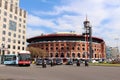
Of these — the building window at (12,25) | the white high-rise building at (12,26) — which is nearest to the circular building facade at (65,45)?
the white high-rise building at (12,26)

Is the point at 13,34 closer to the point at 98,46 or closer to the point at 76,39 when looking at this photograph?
the point at 76,39

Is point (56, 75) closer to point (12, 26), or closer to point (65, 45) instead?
point (12, 26)

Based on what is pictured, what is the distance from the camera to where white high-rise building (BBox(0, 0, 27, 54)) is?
10425 centimetres

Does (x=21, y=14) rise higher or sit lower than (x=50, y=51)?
higher

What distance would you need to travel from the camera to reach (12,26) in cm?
11044

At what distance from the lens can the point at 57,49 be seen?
526 ft

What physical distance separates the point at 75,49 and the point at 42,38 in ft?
73.3

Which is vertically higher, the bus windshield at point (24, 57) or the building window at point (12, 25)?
the building window at point (12, 25)

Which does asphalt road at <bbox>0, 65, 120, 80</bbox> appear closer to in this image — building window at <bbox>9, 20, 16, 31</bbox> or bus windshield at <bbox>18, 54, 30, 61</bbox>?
bus windshield at <bbox>18, 54, 30, 61</bbox>

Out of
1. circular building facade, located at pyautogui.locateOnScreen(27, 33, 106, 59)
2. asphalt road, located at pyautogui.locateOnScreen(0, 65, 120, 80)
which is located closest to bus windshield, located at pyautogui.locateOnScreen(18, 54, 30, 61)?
asphalt road, located at pyautogui.locateOnScreen(0, 65, 120, 80)

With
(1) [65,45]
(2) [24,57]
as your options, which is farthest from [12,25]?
(2) [24,57]

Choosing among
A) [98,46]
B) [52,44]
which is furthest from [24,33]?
[98,46]

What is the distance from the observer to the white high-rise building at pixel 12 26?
10425 cm

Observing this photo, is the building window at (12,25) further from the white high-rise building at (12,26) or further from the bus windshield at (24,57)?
the bus windshield at (24,57)
